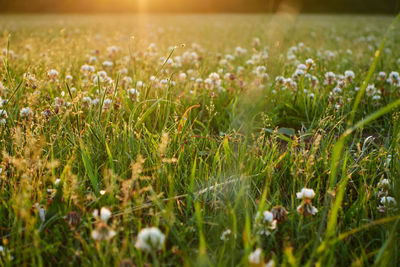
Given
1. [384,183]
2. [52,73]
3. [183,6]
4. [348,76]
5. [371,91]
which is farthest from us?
[183,6]

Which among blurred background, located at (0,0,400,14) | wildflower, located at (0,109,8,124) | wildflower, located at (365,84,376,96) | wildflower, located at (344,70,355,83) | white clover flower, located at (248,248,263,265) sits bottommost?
white clover flower, located at (248,248,263,265)

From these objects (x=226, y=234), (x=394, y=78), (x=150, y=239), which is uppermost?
(x=394, y=78)

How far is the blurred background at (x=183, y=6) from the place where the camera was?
32812 millimetres

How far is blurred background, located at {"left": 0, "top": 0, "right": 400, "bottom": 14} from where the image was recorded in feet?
108

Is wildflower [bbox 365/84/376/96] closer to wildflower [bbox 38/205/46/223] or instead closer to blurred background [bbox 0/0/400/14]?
wildflower [bbox 38/205/46/223]

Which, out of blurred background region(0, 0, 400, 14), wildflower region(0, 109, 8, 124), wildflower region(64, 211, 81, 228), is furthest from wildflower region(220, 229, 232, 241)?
blurred background region(0, 0, 400, 14)

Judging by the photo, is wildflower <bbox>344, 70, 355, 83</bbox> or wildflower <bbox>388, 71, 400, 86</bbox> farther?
wildflower <bbox>344, 70, 355, 83</bbox>

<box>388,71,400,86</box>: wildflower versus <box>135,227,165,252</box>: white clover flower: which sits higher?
<box>388,71,400,86</box>: wildflower

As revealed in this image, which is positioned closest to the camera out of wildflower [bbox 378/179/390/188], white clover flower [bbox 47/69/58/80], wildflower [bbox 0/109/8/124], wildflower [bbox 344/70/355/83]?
wildflower [bbox 378/179/390/188]

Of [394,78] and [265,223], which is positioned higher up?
[394,78]

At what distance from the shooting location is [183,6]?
40500mm

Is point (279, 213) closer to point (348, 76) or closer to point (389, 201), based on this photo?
point (389, 201)

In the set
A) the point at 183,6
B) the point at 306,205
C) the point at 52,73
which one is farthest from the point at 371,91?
the point at 183,6

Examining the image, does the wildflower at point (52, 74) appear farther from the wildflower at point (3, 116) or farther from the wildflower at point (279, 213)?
the wildflower at point (279, 213)
